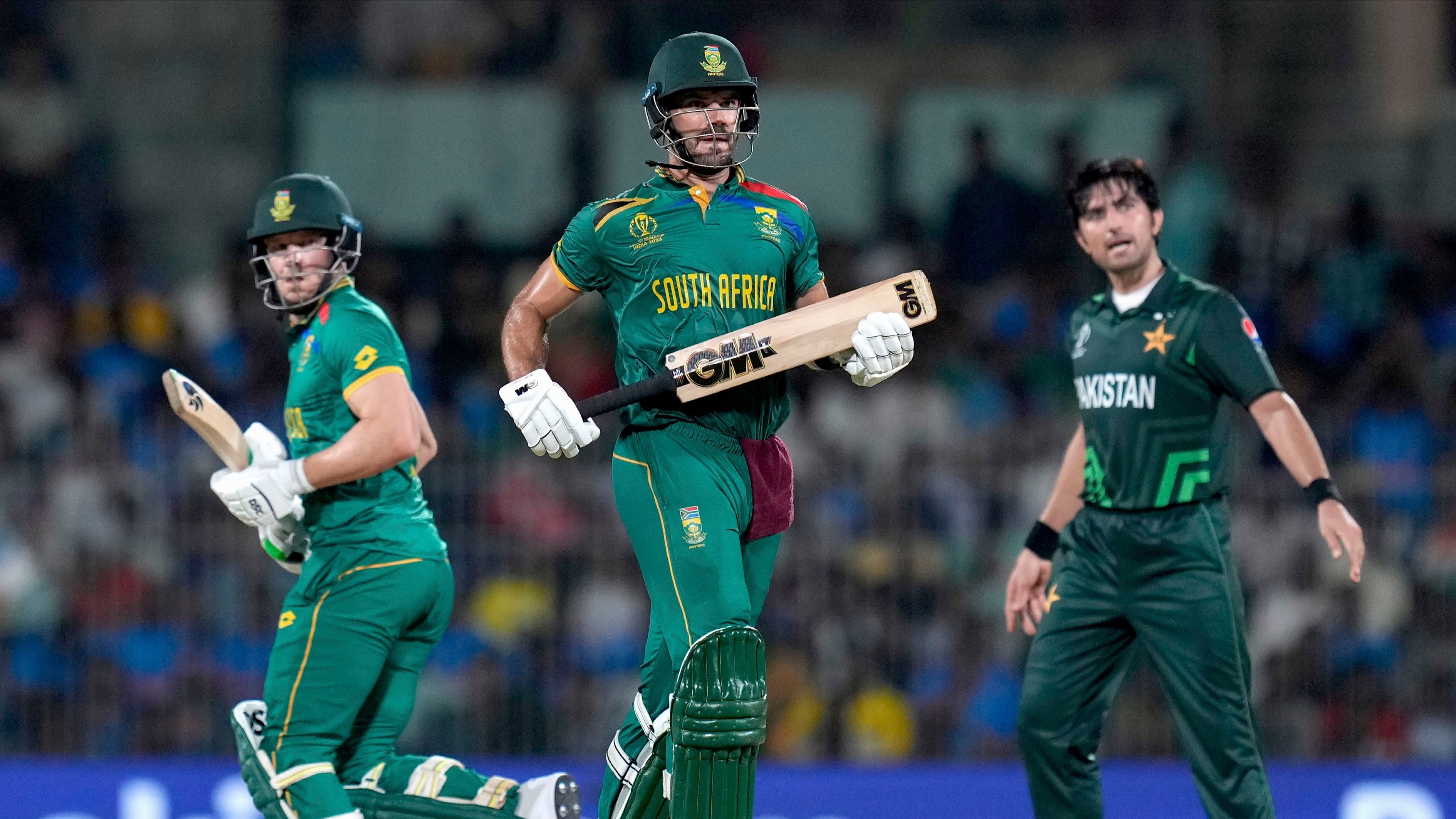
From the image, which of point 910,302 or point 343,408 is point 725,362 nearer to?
point 910,302

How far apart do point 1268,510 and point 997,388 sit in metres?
1.72

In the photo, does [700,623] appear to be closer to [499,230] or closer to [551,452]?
[551,452]

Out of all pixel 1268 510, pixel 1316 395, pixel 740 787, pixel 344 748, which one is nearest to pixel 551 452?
pixel 740 787

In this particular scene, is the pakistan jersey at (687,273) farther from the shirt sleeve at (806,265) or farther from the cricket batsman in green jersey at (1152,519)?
the cricket batsman in green jersey at (1152,519)

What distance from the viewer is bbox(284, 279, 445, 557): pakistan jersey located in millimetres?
4621

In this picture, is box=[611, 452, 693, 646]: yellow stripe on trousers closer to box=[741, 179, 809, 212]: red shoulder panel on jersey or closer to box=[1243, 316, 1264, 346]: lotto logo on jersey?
box=[741, 179, 809, 212]: red shoulder panel on jersey

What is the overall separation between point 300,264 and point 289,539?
772mm

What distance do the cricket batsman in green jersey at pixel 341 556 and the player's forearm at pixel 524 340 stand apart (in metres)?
0.46

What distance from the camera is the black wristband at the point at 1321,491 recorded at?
174 inches

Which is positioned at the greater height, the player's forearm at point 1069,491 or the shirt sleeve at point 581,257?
the shirt sleeve at point 581,257

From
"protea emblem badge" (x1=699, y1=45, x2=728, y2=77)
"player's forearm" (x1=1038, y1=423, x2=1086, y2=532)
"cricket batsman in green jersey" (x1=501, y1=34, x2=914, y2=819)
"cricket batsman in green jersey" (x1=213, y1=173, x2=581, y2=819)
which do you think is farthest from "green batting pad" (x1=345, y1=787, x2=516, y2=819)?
"protea emblem badge" (x1=699, y1=45, x2=728, y2=77)

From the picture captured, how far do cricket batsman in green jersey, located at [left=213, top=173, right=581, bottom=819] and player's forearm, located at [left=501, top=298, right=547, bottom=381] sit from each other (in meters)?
0.46

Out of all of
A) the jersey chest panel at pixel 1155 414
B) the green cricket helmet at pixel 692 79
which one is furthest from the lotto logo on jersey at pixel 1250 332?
the green cricket helmet at pixel 692 79

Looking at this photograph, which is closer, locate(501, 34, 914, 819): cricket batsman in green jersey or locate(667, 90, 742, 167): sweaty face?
locate(501, 34, 914, 819): cricket batsman in green jersey
